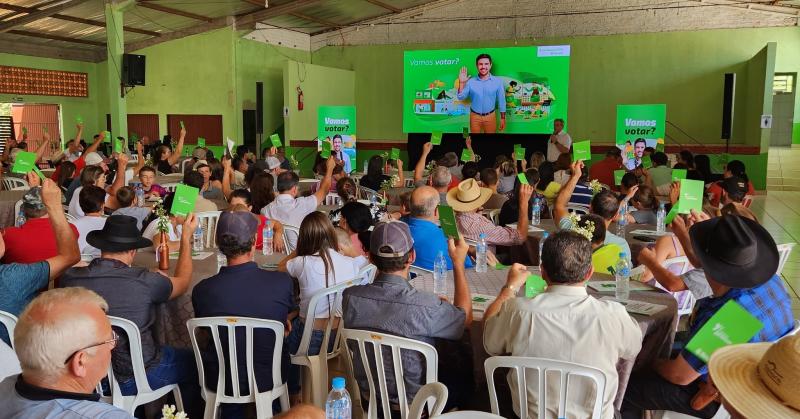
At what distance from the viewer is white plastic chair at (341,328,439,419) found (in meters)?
2.62

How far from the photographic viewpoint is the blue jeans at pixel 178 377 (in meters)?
3.19

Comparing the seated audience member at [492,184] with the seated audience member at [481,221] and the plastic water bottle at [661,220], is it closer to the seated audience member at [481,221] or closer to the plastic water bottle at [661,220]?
the seated audience member at [481,221]

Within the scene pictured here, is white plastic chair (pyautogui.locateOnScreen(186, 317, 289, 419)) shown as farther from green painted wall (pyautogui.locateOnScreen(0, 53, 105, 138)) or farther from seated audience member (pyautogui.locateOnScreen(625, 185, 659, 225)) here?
green painted wall (pyautogui.locateOnScreen(0, 53, 105, 138))

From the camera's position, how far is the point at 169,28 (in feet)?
49.4

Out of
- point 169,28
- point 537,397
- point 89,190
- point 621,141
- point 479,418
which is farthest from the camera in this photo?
point 169,28

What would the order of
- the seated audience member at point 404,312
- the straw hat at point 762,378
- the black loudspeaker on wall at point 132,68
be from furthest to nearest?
1. the black loudspeaker on wall at point 132,68
2. the seated audience member at point 404,312
3. the straw hat at point 762,378

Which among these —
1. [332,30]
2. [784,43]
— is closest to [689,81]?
[784,43]

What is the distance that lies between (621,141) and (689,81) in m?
3.03

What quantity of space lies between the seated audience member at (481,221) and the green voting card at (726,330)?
9.28ft

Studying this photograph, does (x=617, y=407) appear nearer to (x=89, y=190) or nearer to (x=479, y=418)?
(x=479, y=418)

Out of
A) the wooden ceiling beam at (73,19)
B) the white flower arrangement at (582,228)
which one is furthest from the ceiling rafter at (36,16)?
the white flower arrangement at (582,228)

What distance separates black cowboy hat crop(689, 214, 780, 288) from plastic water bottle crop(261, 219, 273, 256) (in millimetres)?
3043

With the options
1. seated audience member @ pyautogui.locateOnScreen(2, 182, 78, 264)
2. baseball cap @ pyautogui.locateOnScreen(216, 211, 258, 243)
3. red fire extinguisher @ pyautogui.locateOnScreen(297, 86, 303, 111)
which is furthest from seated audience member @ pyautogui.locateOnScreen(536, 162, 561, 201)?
red fire extinguisher @ pyautogui.locateOnScreen(297, 86, 303, 111)

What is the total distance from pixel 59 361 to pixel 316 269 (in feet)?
6.51
